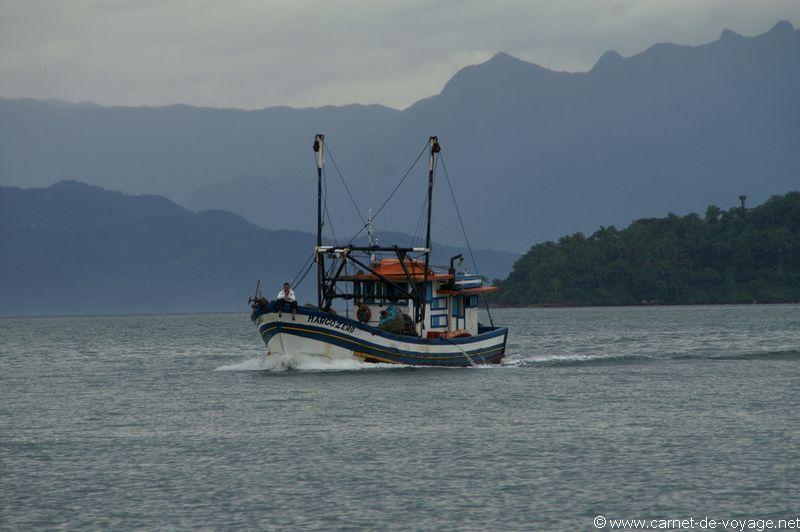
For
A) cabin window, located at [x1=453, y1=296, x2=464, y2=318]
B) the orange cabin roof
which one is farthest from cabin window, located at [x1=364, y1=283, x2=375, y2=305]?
cabin window, located at [x1=453, y1=296, x2=464, y2=318]

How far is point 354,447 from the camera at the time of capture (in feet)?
117

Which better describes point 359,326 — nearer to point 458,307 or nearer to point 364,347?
point 364,347

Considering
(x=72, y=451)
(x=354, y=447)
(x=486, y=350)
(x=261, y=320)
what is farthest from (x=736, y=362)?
(x=72, y=451)

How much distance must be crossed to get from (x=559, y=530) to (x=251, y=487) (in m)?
8.56

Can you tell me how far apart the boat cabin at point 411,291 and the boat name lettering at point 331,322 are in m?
3.34

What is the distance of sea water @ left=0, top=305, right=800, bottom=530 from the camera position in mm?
27422

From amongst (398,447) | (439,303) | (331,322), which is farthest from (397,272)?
(398,447)

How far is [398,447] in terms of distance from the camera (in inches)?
1406

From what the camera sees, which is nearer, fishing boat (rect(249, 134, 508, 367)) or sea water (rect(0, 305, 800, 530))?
sea water (rect(0, 305, 800, 530))

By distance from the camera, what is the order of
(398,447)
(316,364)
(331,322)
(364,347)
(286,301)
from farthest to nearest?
(316,364) < (364,347) < (331,322) < (286,301) < (398,447)

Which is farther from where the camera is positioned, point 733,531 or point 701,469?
point 701,469

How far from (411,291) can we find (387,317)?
2.13 meters

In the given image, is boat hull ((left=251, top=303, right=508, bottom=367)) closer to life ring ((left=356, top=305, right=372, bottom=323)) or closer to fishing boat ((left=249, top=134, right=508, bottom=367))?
fishing boat ((left=249, top=134, right=508, bottom=367))

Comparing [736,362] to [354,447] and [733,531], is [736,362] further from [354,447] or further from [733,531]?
[733,531]
